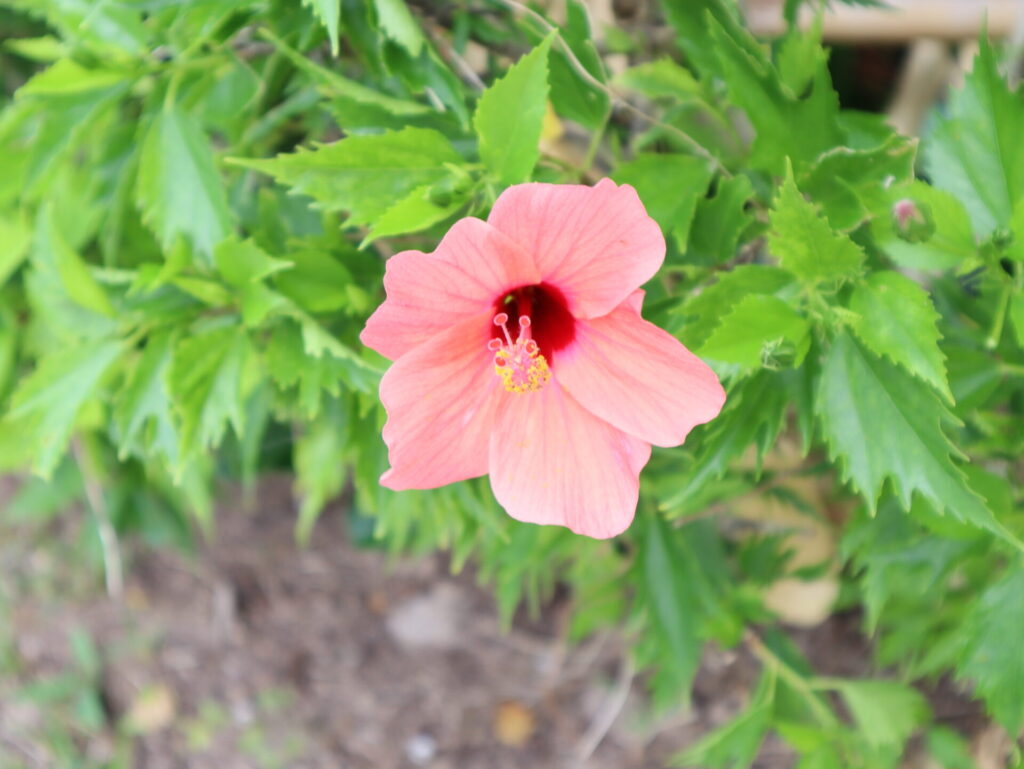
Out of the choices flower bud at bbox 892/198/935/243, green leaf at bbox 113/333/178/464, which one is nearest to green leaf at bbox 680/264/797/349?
flower bud at bbox 892/198/935/243

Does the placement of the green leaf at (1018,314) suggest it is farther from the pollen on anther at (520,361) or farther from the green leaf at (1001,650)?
the pollen on anther at (520,361)

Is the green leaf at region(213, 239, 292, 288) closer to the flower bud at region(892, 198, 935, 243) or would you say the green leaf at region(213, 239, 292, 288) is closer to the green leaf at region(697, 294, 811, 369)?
the green leaf at region(697, 294, 811, 369)

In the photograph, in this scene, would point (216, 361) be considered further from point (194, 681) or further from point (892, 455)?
point (194, 681)

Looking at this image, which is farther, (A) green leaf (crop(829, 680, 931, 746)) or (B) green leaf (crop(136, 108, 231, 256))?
(A) green leaf (crop(829, 680, 931, 746))

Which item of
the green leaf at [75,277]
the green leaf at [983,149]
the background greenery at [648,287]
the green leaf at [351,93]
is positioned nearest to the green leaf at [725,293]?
the background greenery at [648,287]

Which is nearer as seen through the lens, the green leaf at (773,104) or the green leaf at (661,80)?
the green leaf at (773,104)

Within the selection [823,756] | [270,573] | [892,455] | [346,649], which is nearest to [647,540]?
[823,756]
